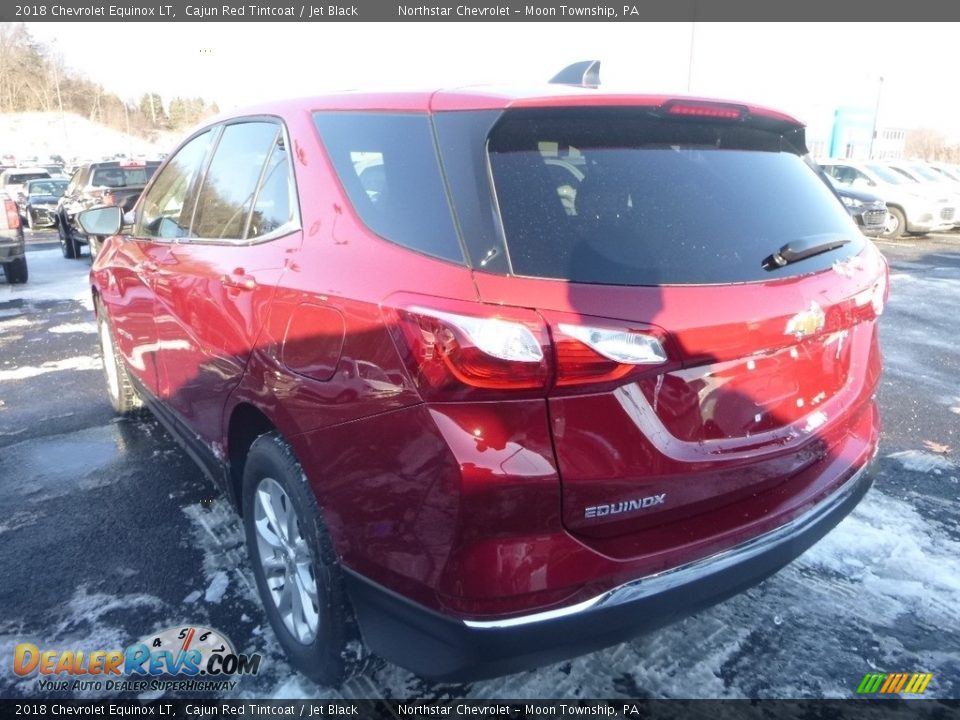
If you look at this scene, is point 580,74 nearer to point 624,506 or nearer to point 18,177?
point 624,506

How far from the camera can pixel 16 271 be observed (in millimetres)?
10242

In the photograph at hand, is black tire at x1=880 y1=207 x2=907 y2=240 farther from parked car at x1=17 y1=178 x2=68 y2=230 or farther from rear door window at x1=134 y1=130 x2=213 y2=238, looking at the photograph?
parked car at x1=17 y1=178 x2=68 y2=230

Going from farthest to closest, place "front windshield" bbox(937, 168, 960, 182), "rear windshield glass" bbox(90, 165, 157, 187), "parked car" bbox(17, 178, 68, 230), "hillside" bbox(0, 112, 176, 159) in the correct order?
"hillside" bbox(0, 112, 176, 159)
"front windshield" bbox(937, 168, 960, 182)
"parked car" bbox(17, 178, 68, 230)
"rear windshield glass" bbox(90, 165, 157, 187)

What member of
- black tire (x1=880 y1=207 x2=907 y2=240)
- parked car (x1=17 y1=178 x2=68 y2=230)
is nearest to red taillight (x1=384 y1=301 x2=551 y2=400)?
black tire (x1=880 y1=207 x2=907 y2=240)

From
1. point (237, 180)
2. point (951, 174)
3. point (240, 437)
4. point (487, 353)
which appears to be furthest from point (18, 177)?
point (951, 174)

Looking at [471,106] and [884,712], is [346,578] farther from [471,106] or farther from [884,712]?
[884,712]

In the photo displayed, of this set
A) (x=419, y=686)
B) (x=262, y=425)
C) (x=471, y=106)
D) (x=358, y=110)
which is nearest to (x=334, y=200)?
(x=358, y=110)

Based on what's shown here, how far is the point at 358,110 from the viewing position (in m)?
2.23

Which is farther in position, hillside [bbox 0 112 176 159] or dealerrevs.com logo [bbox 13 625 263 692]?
hillside [bbox 0 112 176 159]

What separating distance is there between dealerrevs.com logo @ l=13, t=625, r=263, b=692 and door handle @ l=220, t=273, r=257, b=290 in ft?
4.04

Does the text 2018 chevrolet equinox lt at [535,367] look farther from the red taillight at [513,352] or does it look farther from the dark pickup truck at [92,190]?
the dark pickup truck at [92,190]

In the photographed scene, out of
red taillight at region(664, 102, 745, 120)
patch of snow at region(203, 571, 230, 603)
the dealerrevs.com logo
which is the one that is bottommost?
the dealerrevs.com logo

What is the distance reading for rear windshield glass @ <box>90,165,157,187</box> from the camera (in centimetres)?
1413

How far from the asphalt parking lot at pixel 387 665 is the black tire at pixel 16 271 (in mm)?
6332
